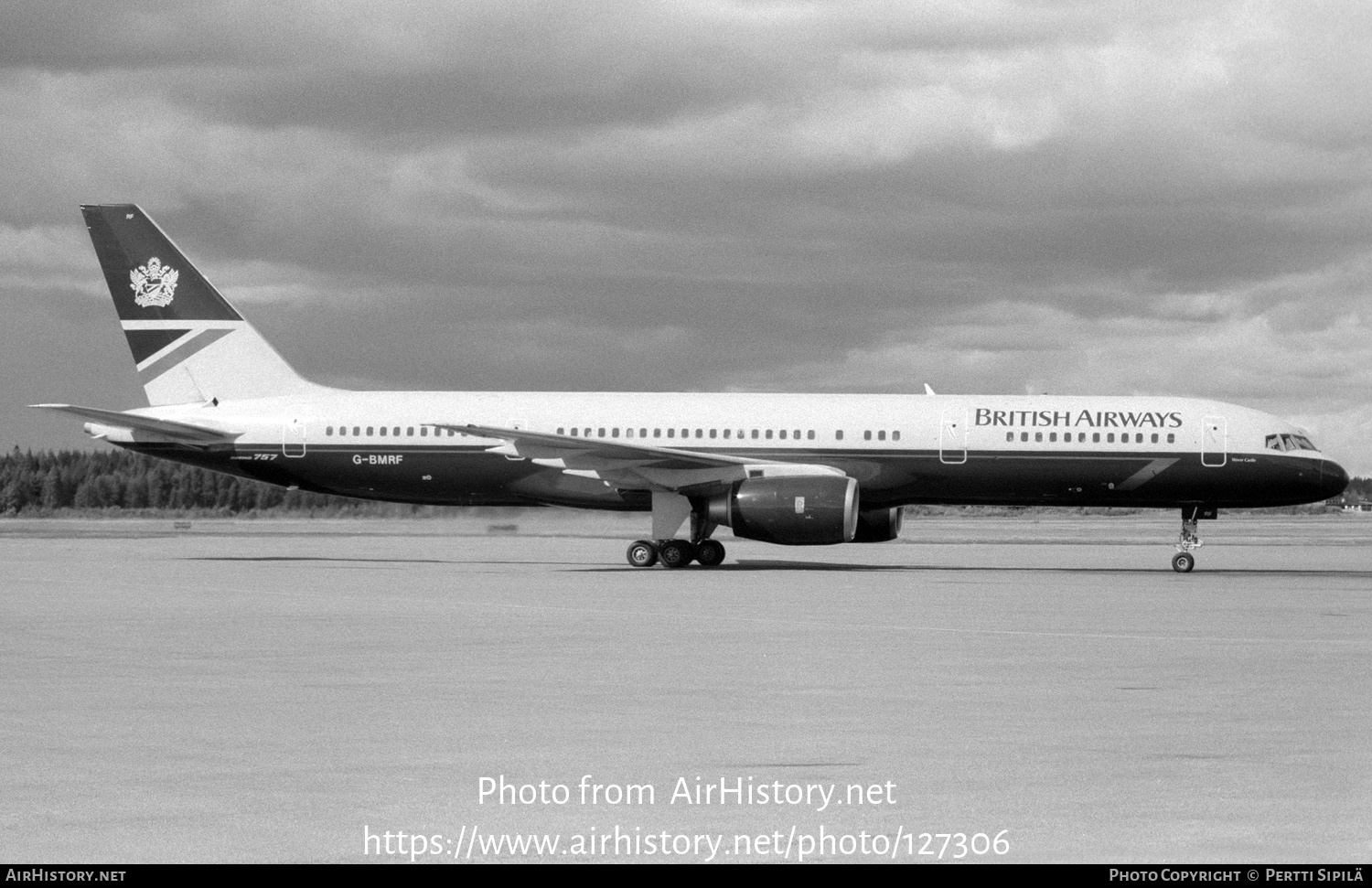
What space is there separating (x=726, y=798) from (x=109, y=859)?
300 cm

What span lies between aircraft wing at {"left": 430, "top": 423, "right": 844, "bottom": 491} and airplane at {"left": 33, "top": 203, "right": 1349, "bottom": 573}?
6cm

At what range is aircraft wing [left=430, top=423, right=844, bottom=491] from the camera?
115ft

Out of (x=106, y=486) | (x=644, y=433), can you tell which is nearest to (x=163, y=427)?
(x=644, y=433)

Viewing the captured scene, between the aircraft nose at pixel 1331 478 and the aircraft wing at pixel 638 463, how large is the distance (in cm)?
1009

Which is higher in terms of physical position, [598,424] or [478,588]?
[598,424]

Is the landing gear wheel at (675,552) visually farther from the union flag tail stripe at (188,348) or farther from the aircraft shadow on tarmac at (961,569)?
the union flag tail stripe at (188,348)

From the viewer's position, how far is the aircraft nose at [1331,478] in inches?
1436

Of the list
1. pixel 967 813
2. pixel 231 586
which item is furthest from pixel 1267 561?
pixel 967 813

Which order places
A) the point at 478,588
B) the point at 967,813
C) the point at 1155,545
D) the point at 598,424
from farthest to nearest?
the point at 1155,545 → the point at 598,424 → the point at 478,588 → the point at 967,813

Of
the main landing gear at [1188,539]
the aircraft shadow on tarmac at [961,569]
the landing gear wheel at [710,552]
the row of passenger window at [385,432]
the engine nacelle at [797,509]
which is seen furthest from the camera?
the row of passenger window at [385,432]

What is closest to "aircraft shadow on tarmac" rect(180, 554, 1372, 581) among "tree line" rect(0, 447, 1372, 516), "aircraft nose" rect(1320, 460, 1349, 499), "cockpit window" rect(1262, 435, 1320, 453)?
"aircraft nose" rect(1320, 460, 1349, 499)

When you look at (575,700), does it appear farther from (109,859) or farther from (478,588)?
(478,588)

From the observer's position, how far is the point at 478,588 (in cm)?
2844

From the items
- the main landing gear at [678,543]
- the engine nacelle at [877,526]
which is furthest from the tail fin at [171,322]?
the engine nacelle at [877,526]
